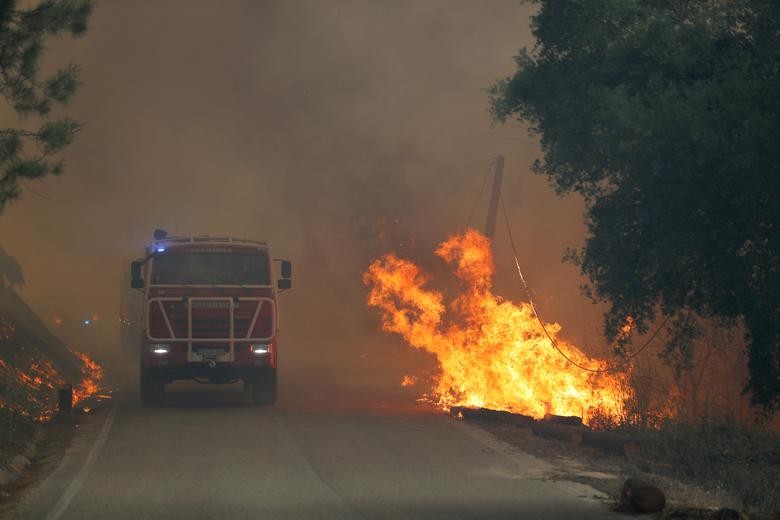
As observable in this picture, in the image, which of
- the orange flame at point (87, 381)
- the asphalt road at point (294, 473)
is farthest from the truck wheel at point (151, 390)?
the orange flame at point (87, 381)

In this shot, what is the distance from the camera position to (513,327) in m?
23.4

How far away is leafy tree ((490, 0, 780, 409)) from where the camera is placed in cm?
1189

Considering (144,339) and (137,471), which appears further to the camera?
(144,339)

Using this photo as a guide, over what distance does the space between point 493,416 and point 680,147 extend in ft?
22.5

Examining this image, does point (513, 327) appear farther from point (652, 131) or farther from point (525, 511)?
point (525, 511)

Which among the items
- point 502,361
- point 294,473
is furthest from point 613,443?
point 502,361

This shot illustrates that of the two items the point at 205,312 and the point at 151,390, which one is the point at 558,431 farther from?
the point at 151,390

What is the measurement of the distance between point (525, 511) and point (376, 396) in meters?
14.5

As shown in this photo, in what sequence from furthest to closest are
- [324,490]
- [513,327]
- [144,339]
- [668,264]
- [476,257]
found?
[476,257] < [513,327] < [144,339] < [668,264] < [324,490]

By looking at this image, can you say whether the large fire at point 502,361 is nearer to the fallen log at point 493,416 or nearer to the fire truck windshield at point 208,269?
the fallen log at point 493,416

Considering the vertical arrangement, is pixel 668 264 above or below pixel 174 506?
above

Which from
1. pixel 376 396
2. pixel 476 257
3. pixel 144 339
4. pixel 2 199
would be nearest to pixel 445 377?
pixel 376 396

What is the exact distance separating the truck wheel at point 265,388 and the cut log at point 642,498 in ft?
37.0

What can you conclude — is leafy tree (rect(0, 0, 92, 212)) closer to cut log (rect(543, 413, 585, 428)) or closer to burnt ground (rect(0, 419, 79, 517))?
burnt ground (rect(0, 419, 79, 517))
